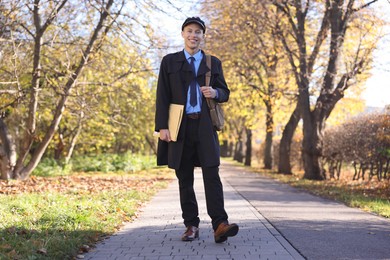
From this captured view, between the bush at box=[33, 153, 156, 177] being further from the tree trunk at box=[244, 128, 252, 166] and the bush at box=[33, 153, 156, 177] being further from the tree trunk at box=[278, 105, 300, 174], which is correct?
the tree trunk at box=[278, 105, 300, 174]

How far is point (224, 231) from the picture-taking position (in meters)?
5.18

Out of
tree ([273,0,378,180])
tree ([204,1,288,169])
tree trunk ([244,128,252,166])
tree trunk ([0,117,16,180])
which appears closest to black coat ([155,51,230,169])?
tree trunk ([0,117,16,180])

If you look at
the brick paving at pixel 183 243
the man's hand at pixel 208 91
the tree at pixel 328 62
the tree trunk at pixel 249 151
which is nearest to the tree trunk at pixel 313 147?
the tree at pixel 328 62

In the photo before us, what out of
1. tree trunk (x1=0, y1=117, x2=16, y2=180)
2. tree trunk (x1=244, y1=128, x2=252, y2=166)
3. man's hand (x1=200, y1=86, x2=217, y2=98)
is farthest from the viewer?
tree trunk (x1=244, y1=128, x2=252, y2=166)

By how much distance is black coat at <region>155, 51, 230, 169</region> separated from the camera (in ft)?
17.7

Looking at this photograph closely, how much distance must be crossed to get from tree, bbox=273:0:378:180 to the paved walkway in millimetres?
9236

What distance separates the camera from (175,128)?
5.43 meters

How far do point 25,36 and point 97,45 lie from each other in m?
2.11

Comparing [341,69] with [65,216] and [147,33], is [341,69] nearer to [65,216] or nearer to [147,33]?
[147,33]

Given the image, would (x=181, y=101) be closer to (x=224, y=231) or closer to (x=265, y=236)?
(x=224, y=231)

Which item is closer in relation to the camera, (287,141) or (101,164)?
(287,141)

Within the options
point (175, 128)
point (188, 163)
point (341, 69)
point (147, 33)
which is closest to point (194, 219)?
→ point (188, 163)

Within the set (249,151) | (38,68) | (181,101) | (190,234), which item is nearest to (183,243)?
(190,234)

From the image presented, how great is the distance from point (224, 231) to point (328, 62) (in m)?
13.9
